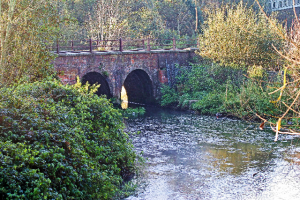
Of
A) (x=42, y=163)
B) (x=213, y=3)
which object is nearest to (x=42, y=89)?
(x=42, y=163)

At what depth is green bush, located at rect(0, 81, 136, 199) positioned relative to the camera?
17.0 feet

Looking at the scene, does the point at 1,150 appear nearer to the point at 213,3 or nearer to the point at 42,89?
the point at 42,89

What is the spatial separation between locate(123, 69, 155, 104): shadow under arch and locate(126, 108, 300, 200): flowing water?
8.34 metres

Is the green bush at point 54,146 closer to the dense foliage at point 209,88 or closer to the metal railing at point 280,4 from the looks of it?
the dense foliage at point 209,88

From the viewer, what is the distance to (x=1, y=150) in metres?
5.32

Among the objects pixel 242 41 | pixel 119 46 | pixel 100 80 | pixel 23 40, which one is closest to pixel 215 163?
pixel 23 40

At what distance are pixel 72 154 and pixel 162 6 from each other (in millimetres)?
31701

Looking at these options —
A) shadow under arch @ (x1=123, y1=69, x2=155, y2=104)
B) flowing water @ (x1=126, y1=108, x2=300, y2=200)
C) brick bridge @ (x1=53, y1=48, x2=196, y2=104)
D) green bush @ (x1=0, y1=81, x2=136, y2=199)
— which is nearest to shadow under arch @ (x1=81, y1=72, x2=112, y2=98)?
brick bridge @ (x1=53, y1=48, x2=196, y2=104)

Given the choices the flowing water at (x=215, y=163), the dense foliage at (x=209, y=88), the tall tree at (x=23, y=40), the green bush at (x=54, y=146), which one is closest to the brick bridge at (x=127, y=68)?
the dense foliage at (x=209, y=88)

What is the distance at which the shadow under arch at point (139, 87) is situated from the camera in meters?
25.3

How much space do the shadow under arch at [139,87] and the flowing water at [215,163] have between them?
8.34 metres

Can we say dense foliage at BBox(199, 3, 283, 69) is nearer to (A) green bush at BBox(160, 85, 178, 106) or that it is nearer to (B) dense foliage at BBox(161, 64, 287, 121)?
(B) dense foliage at BBox(161, 64, 287, 121)

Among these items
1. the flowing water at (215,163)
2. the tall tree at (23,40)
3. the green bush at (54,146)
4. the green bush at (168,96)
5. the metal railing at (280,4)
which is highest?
the metal railing at (280,4)

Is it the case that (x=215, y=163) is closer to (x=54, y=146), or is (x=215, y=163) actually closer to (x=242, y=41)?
(x=54, y=146)
